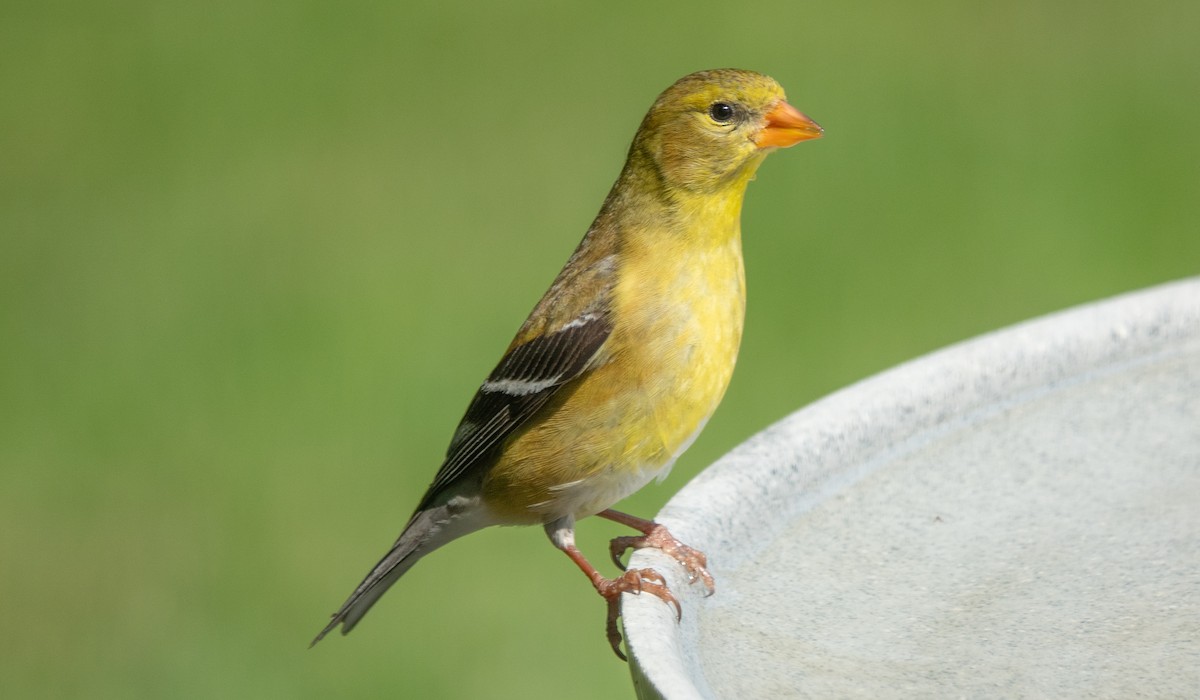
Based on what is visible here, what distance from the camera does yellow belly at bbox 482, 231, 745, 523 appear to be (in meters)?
2.72

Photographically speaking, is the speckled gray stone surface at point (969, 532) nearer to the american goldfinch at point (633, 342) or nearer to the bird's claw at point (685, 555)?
the bird's claw at point (685, 555)

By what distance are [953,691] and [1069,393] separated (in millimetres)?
881

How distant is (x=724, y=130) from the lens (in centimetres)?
290

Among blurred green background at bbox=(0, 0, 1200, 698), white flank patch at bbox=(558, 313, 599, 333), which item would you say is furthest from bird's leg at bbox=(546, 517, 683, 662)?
blurred green background at bbox=(0, 0, 1200, 698)

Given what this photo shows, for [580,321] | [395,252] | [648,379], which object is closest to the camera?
[648,379]

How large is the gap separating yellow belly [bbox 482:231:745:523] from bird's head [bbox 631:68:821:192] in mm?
133

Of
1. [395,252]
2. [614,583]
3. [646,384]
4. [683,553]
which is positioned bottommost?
[395,252]

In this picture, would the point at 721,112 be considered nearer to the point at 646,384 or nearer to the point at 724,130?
the point at 724,130

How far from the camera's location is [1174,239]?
6.40 metres

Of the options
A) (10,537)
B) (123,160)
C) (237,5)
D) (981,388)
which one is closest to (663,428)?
(981,388)

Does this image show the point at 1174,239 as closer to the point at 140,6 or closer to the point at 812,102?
the point at 812,102

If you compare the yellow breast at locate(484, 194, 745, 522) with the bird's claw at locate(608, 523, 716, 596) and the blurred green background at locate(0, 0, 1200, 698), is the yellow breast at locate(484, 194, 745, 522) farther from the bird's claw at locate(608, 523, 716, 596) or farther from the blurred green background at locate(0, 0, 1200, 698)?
the blurred green background at locate(0, 0, 1200, 698)

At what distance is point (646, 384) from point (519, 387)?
0.32 meters

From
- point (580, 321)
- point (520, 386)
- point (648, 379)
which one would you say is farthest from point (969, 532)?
point (520, 386)
